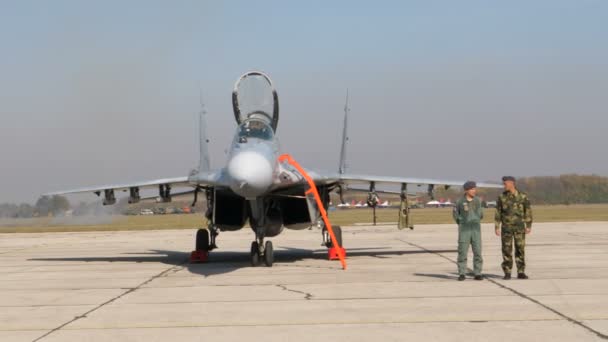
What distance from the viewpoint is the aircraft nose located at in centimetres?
1088

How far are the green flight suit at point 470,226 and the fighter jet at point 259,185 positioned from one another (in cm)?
311

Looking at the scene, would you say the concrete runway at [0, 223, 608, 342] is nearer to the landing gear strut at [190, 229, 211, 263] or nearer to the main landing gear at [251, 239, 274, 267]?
the main landing gear at [251, 239, 274, 267]

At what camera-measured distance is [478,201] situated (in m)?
11.1

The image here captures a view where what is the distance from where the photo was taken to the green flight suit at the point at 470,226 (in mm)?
10820

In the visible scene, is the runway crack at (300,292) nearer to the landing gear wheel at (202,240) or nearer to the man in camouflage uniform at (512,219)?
the man in camouflage uniform at (512,219)

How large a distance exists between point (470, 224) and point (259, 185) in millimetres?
3356

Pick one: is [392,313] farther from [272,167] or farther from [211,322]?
[272,167]

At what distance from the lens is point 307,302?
855cm

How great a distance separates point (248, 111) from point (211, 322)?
7.41m

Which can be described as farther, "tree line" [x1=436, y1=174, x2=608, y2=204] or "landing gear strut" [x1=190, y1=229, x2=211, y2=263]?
"tree line" [x1=436, y1=174, x2=608, y2=204]

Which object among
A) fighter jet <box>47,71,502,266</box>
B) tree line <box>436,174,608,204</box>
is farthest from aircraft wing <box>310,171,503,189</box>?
tree line <box>436,174,608,204</box>

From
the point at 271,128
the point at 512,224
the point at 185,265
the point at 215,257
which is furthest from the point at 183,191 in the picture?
the point at 512,224

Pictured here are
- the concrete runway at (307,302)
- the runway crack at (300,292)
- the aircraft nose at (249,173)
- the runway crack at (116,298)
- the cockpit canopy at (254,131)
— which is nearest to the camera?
the concrete runway at (307,302)

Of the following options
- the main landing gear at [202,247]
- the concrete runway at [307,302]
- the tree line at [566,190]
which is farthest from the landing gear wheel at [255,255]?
the tree line at [566,190]
